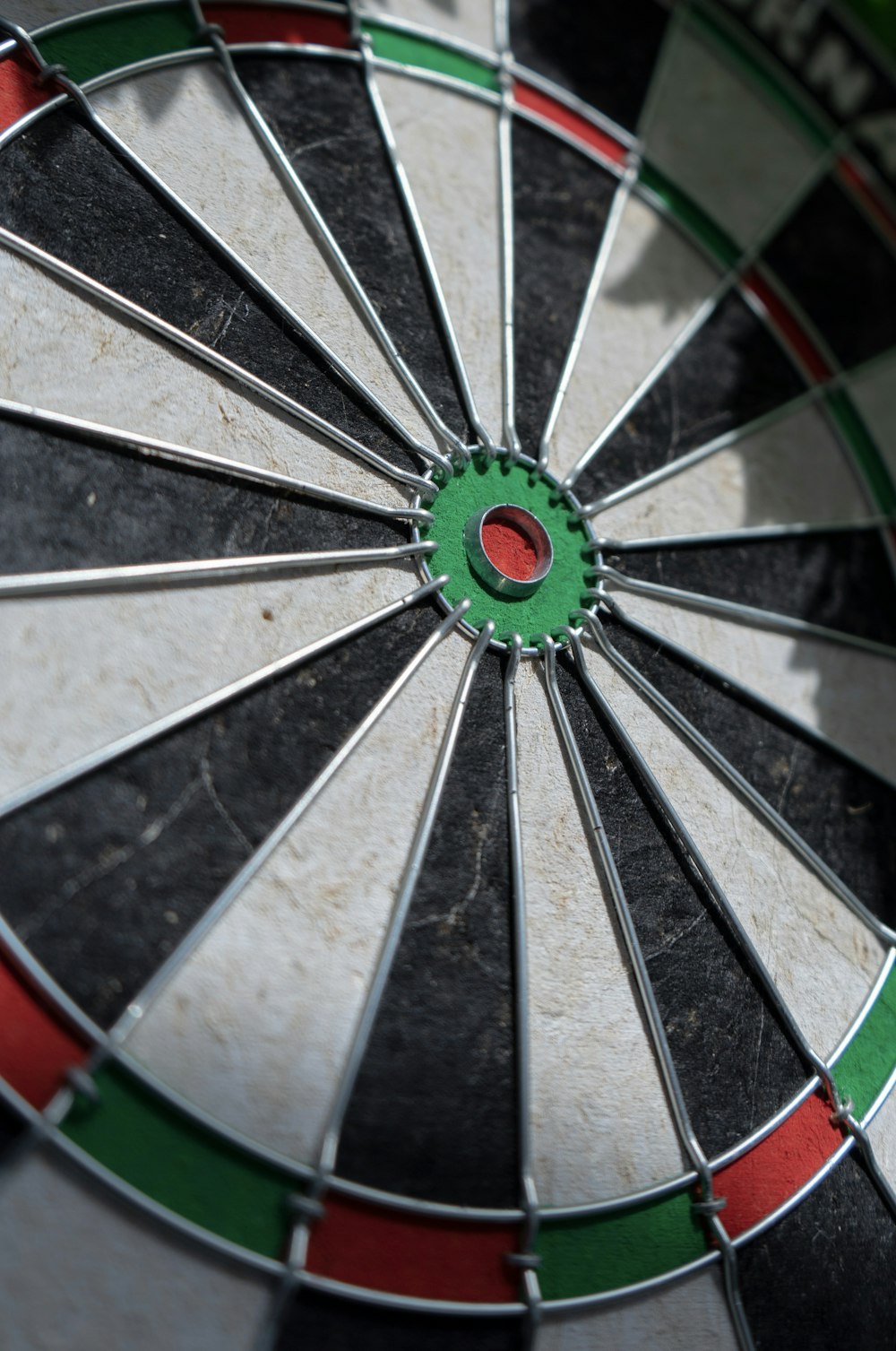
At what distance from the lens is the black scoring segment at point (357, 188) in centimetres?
578

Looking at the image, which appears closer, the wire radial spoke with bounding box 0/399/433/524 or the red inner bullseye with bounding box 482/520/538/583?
the wire radial spoke with bounding box 0/399/433/524

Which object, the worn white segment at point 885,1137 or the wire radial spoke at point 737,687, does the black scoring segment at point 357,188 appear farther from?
the worn white segment at point 885,1137

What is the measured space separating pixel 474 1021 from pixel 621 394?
3489 millimetres

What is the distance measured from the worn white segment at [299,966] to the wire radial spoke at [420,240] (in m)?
1.72

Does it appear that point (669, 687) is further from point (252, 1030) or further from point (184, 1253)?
point (184, 1253)

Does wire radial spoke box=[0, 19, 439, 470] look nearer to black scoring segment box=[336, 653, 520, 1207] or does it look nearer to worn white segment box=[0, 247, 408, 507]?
worn white segment box=[0, 247, 408, 507]

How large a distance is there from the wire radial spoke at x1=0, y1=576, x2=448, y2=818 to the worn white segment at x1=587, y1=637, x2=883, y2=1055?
1.09 meters

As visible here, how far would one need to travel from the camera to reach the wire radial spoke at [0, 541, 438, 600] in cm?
454

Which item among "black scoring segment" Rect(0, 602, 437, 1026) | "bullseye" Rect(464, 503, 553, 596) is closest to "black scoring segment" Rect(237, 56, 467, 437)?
"bullseye" Rect(464, 503, 553, 596)

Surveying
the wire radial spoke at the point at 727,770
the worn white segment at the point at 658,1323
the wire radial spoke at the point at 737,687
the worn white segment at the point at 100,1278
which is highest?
the wire radial spoke at the point at 737,687

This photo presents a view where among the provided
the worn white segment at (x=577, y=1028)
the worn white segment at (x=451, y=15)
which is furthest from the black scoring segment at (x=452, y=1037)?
the worn white segment at (x=451, y=15)

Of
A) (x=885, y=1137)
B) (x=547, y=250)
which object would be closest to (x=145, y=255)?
(x=547, y=250)

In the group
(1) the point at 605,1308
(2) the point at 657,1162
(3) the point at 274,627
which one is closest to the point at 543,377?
(3) the point at 274,627

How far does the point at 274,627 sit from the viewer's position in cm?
495
